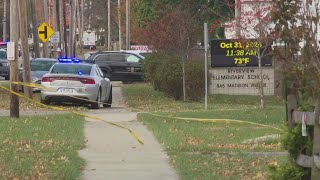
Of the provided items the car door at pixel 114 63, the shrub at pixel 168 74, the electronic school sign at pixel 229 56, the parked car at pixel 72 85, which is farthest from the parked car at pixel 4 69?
the parked car at pixel 72 85

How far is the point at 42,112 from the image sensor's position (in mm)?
18781

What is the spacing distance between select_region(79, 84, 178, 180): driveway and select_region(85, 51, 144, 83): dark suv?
17968 mm

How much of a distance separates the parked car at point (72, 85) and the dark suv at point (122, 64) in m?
13.4

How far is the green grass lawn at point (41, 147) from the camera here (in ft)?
30.0

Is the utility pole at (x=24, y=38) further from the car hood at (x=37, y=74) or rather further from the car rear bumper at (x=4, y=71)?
the car rear bumper at (x=4, y=71)

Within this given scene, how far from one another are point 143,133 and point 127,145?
1730 millimetres

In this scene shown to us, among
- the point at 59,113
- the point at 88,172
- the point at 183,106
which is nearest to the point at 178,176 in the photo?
the point at 88,172

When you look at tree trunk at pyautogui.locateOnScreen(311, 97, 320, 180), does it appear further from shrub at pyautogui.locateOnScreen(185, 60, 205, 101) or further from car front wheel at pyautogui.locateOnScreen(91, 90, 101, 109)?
shrub at pyautogui.locateOnScreen(185, 60, 205, 101)

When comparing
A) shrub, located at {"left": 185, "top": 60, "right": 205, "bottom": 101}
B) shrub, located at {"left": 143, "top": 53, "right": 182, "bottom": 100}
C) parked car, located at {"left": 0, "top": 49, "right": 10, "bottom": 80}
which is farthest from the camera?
parked car, located at {"left": 0, "top": 49, "right": 10, "bottom": 80}

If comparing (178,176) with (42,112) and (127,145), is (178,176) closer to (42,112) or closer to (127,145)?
(127,145)

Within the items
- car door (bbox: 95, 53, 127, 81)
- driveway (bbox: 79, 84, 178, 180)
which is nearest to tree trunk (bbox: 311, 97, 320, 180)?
driveway (bbox: 79, 84, 178, 180)

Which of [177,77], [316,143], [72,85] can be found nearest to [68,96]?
[72,85]

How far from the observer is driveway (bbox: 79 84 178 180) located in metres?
9.27

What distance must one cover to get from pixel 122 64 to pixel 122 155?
23083 millimetres
